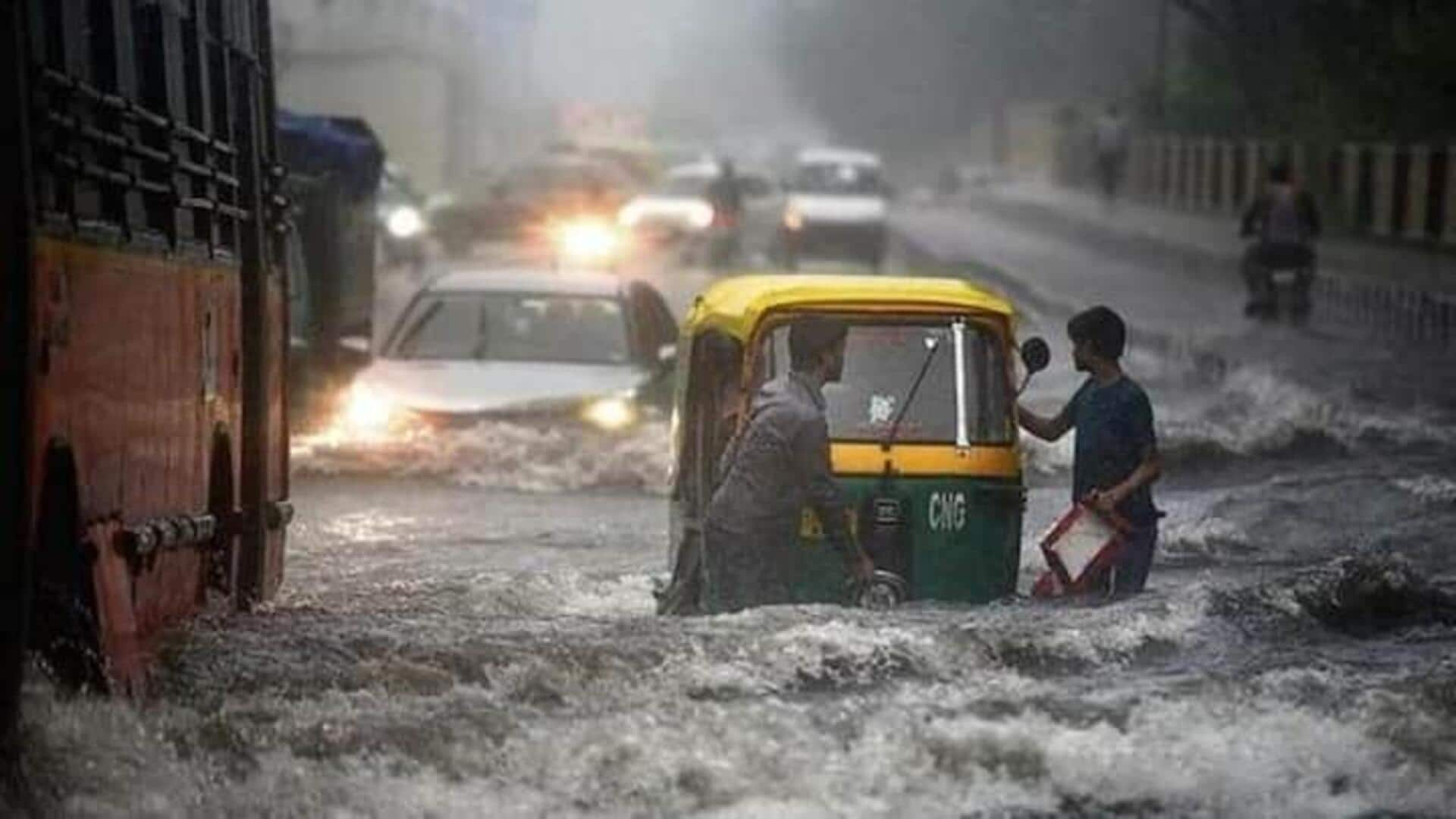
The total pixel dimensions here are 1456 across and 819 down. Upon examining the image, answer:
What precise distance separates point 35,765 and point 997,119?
94598 millimetres

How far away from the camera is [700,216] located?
4884 centimetres

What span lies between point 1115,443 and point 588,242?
3634 cm

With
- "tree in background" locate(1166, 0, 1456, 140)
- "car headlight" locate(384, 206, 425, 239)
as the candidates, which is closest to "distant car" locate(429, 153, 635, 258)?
"car headlight" locate(384, 206, 425, 239)

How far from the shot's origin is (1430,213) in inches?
1639

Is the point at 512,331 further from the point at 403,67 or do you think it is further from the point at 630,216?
the point at 403,67

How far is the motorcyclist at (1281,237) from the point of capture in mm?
31828

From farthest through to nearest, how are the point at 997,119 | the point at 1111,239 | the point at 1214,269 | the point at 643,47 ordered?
the point at 643,47 → the point at 997,119 → the point at 1111,239 → the point at 1214,269

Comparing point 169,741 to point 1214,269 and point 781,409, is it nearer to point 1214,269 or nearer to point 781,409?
point 781,409

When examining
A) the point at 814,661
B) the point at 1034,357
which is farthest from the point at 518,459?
the point at 814,661

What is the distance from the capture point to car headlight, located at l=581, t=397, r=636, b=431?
1948 centimetres

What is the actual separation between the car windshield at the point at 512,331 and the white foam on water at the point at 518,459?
64 cm

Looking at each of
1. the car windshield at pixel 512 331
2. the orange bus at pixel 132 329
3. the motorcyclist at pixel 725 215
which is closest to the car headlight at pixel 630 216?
the motorcyclist at pixel 725 215

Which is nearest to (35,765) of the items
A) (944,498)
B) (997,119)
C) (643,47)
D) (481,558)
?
(944,498)

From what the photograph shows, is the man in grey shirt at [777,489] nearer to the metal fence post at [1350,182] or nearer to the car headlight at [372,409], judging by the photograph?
the car headlight at [372,409]
